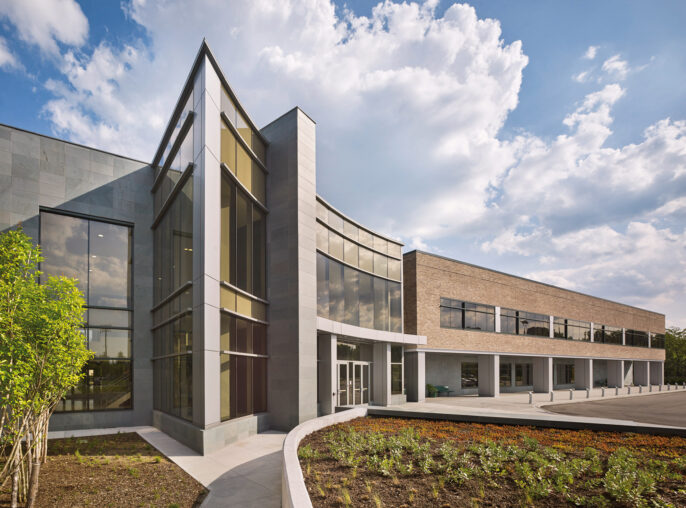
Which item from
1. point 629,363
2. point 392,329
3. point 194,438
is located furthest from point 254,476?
point 629,363

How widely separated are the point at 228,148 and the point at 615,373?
188ft

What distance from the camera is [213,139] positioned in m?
13.9

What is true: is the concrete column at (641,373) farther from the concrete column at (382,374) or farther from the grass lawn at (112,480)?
the grass lawn at (112,480)

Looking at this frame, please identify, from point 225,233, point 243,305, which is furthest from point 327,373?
point 225,233

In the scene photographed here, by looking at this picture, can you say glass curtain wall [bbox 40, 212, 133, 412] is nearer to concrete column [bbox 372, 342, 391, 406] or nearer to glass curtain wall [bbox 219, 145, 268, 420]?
glass curtain wall [bbox 219, 145, 268, 420]

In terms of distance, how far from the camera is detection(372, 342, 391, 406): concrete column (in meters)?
24.9

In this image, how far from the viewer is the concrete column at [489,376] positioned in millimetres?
34188

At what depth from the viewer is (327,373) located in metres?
19.4

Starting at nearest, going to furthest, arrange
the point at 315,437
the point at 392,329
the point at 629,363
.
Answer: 1. the point at 315,437
2. the point at 392,329
3. the point at 629,363

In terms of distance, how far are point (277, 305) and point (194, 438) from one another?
6.05 m

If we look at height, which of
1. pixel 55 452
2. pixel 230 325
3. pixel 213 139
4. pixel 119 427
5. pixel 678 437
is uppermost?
pixel 213 139

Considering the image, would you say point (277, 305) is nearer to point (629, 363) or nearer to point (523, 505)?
point (523, 505)

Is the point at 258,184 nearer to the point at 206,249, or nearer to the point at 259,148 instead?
the point at 259,148

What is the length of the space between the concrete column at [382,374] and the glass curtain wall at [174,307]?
39.6ft
